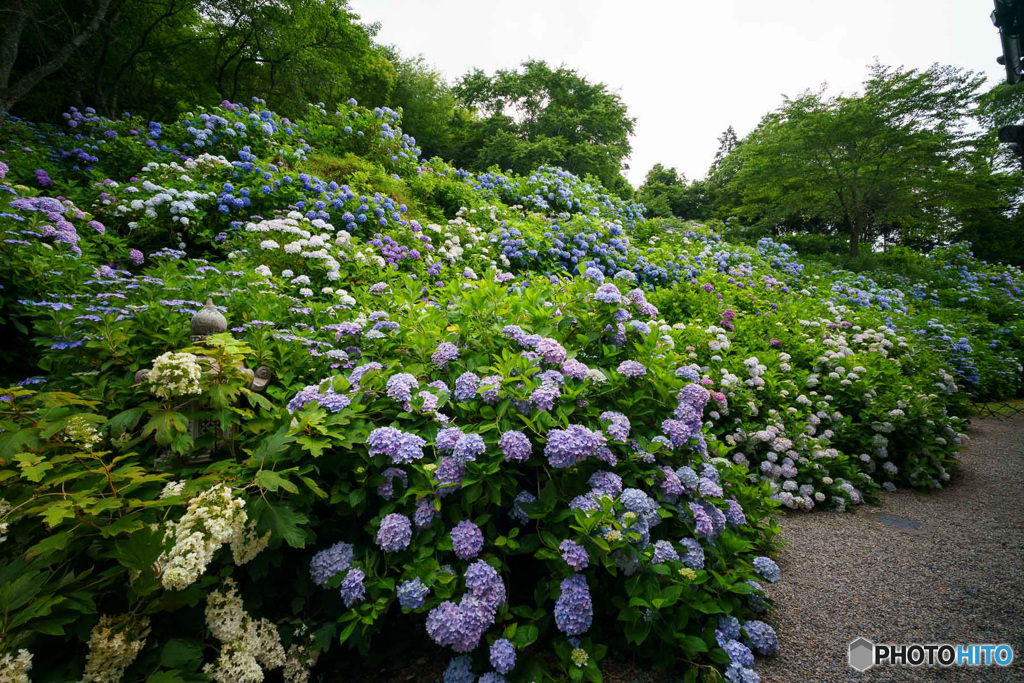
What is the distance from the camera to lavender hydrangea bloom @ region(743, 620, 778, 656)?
1749 millimetres

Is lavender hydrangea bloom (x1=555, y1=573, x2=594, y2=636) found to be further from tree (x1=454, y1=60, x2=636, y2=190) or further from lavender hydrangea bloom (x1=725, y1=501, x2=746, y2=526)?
tree (x1=454, y1=60, x2=636, y2=190)

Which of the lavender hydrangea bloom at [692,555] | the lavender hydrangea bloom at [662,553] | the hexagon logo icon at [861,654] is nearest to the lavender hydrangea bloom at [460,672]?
the lavender hydrangea bloom at [662,553]

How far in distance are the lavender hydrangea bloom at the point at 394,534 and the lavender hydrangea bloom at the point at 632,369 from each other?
1.13 metres

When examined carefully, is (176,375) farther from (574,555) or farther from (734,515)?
(734,515)

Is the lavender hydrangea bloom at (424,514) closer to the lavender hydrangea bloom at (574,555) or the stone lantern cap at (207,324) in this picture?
the lavender hydrangea bloom at (574,555)

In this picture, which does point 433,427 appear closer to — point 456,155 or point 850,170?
point 850,170

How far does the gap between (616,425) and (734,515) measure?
2.76 ft

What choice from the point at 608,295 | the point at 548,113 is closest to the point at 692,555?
the point at 608,295

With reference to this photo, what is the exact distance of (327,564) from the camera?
5.01ft

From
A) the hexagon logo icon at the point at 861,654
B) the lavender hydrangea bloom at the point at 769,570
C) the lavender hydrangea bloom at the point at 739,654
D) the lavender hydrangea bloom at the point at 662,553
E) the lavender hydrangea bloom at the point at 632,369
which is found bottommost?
the hexagon logo icon at the point at 861,654

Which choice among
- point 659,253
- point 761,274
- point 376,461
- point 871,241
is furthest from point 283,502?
point 871,241

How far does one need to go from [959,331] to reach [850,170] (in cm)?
692

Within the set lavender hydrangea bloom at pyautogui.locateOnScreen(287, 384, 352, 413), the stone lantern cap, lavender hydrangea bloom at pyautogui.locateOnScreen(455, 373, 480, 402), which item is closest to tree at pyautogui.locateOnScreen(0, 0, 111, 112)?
the stone lantern cap

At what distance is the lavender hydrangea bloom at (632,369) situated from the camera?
1963mm
